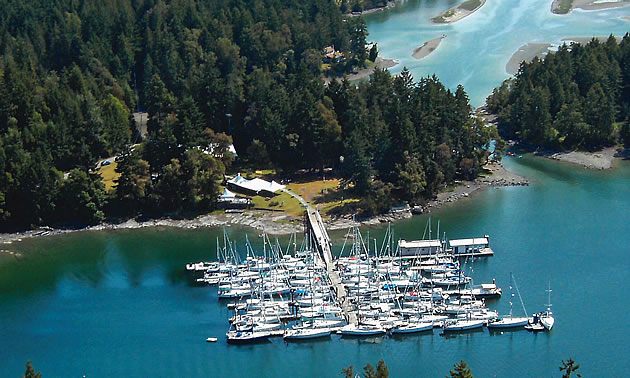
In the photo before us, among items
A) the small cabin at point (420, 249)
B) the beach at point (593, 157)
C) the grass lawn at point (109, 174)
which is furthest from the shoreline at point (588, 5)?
the small cabin at point (420, 249)

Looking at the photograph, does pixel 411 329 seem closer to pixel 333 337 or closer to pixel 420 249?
pixel 333 337

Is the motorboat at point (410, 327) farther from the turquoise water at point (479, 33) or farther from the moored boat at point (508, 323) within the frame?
Result: the turquoise water at point (479, 33)

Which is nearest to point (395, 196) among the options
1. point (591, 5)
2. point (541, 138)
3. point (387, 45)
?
point (541, 138)

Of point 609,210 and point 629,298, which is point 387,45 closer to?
point 609,210

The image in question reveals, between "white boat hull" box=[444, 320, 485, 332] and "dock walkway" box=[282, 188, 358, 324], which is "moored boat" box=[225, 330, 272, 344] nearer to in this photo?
"dock walkway" box=[282, 188, 358, 324]

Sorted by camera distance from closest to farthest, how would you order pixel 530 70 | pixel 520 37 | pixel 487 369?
pixel 487 369
pixel 530 70
pixel 520 37

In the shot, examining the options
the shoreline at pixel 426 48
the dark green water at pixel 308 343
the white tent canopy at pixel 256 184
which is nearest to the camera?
the dark green water at pixel 308 343
